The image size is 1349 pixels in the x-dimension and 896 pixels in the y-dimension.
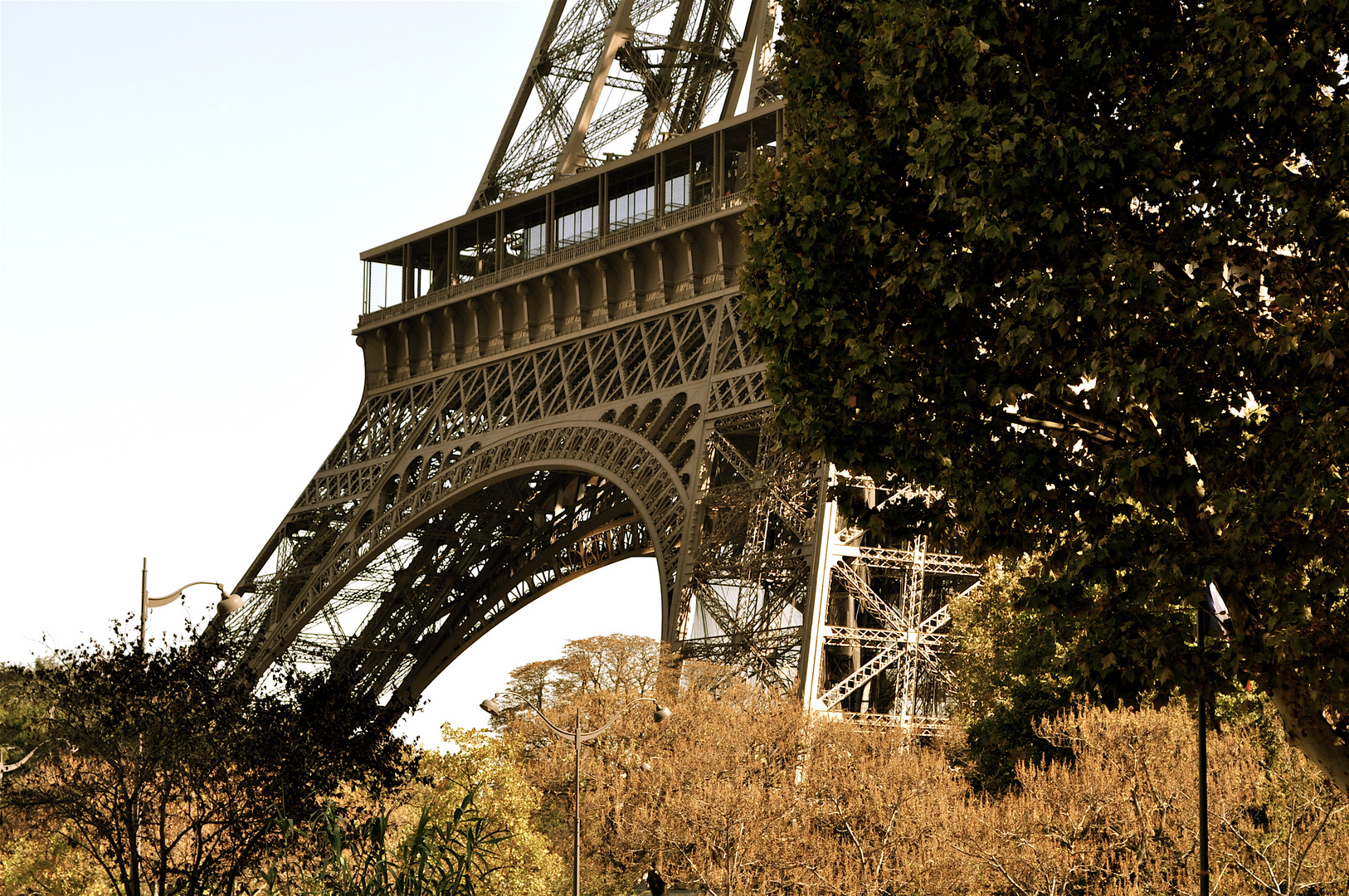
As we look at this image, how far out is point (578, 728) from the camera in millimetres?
29688

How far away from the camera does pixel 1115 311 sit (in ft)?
38.4

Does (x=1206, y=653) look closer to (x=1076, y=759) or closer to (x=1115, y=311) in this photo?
(x=1115, y=311)

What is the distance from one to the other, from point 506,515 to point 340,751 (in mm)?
23551

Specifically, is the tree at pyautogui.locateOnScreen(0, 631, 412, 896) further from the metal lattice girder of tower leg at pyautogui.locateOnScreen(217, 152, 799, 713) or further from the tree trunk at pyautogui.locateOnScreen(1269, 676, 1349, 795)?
the tree trunk at pyautogui.locateOnScreen(1269, 676, 1349, 795)

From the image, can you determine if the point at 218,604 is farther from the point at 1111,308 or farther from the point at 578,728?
the point at 1111,308

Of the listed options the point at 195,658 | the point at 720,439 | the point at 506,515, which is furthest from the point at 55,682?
the point at 506,515

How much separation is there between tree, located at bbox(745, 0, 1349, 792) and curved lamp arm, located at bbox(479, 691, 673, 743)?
53.2 feet

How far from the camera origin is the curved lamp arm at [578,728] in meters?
28.8

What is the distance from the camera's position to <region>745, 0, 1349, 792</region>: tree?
1141 centimetres

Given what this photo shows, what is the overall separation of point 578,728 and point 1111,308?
772 inches

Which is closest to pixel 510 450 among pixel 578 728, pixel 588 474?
pixel 588 474

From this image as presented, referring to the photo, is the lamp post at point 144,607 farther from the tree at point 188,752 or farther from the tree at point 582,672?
the tree at point 582,672

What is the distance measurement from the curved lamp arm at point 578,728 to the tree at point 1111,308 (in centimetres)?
1623

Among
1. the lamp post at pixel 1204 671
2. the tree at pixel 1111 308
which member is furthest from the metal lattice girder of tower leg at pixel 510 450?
the tree at pixel 1111 308
